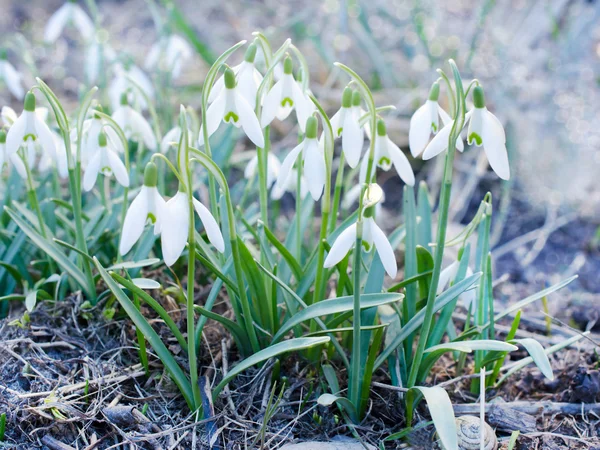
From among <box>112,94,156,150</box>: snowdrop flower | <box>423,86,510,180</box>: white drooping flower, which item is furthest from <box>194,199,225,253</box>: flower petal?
<box>112,94,156,150</box>: snowdrop flower

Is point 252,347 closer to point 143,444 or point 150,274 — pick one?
point 143,444

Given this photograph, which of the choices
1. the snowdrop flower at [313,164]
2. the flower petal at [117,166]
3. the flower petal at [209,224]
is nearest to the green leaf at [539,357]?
the snowdrop flower at [313,164]

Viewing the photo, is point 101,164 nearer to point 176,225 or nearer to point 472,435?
point 176,225

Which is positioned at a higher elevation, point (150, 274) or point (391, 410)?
point (150, 274)

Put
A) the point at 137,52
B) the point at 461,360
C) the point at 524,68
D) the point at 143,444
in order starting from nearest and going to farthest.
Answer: the point at 143,444 → the point at 461,360 → the point at 524,68 → the point at 137,52

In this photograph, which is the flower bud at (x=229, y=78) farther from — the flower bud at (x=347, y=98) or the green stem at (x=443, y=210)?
the green stem at (x=443, y=210)

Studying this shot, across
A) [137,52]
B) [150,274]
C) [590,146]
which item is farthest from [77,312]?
[137,52]

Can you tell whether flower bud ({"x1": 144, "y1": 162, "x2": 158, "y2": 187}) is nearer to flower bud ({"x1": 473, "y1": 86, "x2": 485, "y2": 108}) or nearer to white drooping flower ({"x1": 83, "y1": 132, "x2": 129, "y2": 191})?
white drooping flower ({"x1": 83, "y1": 132, "x2": 129, "y2": 191})

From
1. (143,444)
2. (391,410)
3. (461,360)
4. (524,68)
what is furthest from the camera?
(524,68)
